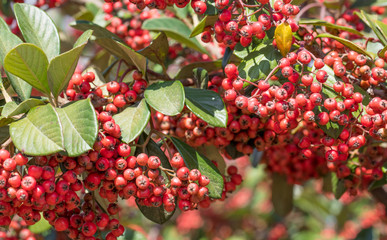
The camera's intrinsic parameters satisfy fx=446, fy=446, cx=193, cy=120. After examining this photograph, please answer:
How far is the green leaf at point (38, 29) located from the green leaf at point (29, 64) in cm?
17

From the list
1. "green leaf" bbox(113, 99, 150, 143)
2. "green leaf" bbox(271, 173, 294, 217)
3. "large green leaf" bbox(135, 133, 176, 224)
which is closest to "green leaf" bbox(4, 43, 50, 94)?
"green leaf" bbox(113, 99, 150, 143)

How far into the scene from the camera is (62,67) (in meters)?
1.44

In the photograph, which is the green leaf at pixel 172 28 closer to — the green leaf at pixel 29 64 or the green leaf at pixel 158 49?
the green leaf at pixel 158 49

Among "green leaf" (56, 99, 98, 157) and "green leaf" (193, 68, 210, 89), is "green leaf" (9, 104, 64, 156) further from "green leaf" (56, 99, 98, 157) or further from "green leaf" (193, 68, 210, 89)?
"green leaf" (193, 68, 210, 89)

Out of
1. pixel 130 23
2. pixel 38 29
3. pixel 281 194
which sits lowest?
pixel 281 194

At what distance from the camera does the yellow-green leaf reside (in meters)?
1.49

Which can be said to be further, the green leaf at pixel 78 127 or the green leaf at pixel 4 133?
the green leaf at pixel 4 133

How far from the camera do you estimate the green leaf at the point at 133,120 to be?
4.85ft

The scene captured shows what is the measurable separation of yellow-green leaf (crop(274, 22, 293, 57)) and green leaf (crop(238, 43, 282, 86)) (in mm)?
86

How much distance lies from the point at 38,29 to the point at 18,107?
1.31 feet

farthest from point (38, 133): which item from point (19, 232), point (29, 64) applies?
point (19, 232)

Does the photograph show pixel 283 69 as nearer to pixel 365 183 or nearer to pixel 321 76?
pixel 321 76

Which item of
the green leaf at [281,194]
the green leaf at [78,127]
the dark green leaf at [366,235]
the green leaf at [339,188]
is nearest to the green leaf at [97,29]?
the green leaf at [78,127]

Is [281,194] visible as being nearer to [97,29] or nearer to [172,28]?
[172,28]
